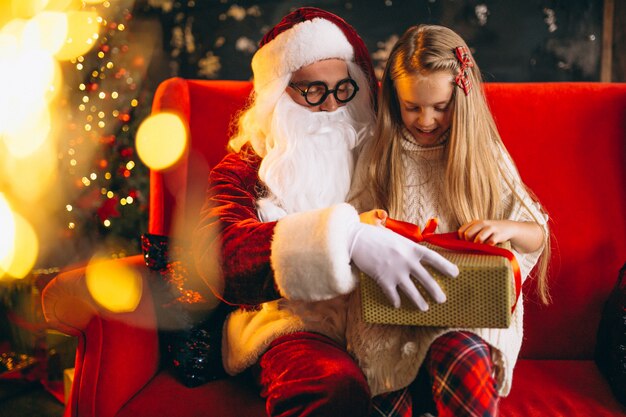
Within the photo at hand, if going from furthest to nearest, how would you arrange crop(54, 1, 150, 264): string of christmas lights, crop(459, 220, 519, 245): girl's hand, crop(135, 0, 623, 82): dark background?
crop(54, 1, 150, 264): string of christmas lights < crop(135, 0, 623, 82): dark background < crop(459, 220, 519, 245): girl's hand

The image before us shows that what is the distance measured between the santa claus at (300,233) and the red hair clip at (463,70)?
0.32 meters

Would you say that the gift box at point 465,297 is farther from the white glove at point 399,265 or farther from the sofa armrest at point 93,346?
the sofa armrest at point 93,346

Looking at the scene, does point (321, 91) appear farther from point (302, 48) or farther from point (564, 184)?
point (564, 184)

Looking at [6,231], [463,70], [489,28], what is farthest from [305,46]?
[6,231]

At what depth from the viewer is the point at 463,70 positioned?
1404mm

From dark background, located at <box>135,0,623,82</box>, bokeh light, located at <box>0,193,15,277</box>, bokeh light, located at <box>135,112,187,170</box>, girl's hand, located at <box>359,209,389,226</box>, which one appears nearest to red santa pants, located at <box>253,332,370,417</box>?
girl's hand, located at <box>359,209,389,226</box>

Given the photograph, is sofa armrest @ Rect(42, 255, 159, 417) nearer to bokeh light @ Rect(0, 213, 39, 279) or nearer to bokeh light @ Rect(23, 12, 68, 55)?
bokeh light @ Rect(0, 213, 39, 279)

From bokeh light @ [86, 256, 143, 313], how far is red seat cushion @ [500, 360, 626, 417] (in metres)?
1.05

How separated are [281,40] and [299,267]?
791mm

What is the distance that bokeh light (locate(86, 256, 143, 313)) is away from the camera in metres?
1.38

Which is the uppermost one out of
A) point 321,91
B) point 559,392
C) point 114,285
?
point 321,91

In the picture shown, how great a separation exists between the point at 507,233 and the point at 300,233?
20.5 inches

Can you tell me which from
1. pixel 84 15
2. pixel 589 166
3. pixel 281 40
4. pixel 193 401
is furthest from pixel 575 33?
pixel 84 15

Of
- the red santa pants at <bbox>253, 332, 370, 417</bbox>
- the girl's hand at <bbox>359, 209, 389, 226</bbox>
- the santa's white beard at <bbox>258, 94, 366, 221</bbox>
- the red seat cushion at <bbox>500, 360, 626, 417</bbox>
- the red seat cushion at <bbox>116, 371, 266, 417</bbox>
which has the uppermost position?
the santa's white beard at <bbox>258, 94, 366, 221</bbox>
